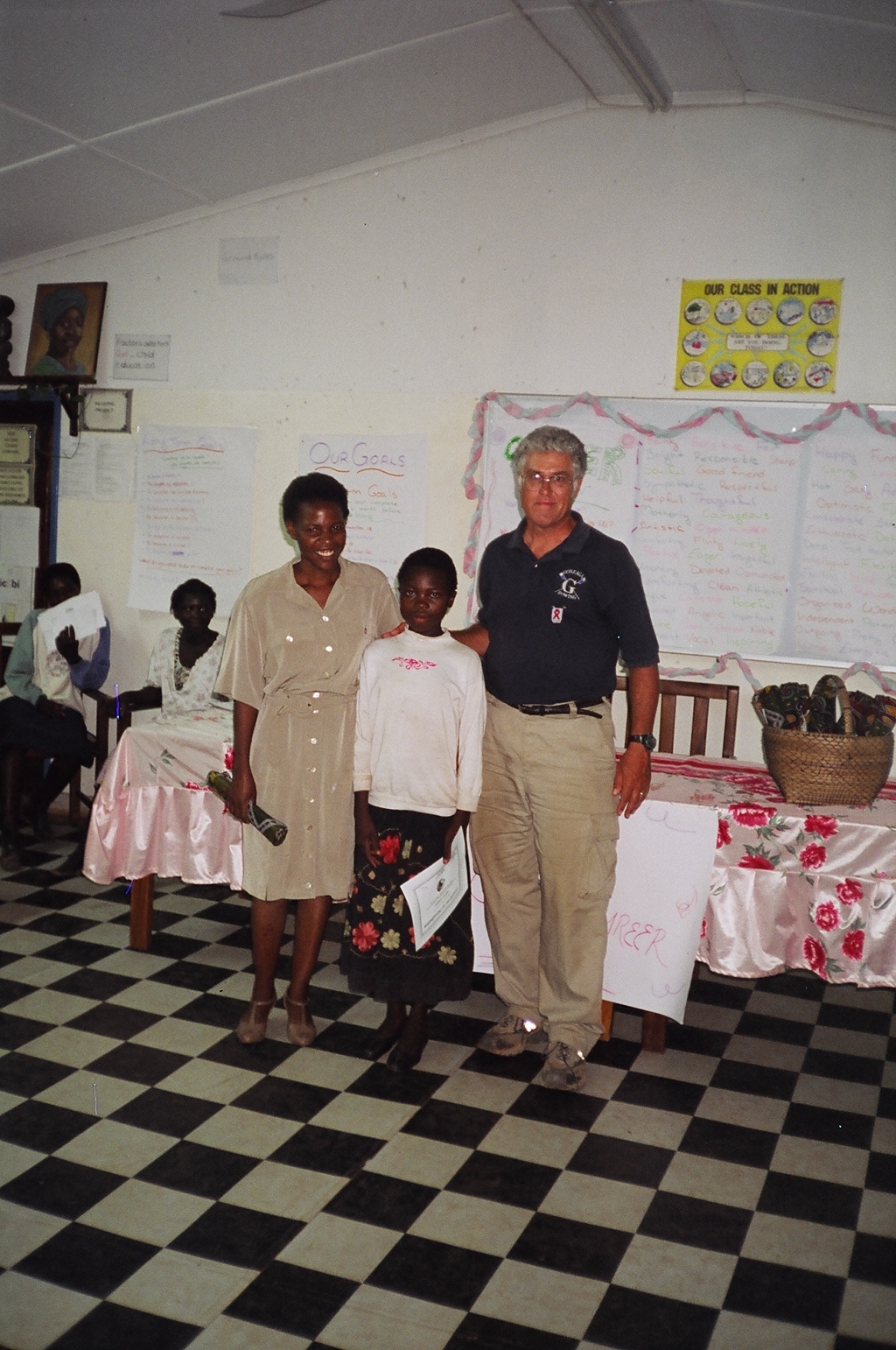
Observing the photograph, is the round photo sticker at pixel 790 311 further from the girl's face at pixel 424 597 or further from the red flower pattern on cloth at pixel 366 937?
the red flower pattern on cloth at pixel 366 937

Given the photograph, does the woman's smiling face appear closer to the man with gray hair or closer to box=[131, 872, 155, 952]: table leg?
box=[131, 872, 155, 952]: table leg

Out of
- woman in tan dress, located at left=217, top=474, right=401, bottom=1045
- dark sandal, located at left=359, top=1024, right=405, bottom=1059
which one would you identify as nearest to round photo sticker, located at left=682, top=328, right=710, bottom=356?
woman in tan dress, located at left=217, top=474, right=401, bottom=1045

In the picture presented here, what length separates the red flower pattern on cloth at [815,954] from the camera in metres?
2.84

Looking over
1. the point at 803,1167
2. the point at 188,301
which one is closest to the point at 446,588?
the point at 803,1167

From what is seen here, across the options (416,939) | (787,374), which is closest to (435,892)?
(416,939)

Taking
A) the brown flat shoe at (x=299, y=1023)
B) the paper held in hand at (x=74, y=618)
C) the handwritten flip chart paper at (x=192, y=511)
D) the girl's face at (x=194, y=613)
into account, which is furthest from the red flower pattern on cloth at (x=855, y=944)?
the paper held in hand at (x=74, y=618)

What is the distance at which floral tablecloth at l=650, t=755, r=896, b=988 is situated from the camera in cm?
280

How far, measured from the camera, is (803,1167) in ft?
8.24

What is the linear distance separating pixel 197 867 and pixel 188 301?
2459 millimetres

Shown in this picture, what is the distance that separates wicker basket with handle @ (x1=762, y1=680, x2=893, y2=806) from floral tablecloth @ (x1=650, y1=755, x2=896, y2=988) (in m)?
0.04

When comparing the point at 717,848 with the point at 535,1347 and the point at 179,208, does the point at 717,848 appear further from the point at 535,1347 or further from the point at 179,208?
the point at 179,208

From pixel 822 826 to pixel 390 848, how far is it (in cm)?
104

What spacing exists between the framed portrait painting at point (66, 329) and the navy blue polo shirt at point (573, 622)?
292cm

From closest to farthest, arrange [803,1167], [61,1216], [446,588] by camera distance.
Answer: [61,1216] → [803,1167] → [446,588]
